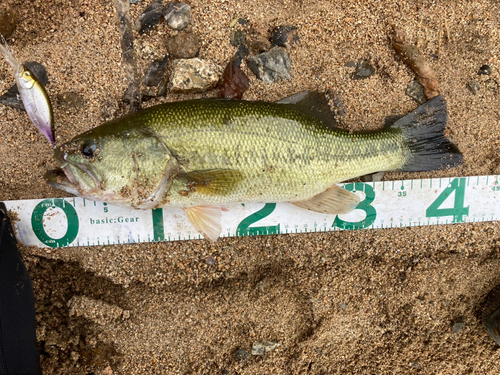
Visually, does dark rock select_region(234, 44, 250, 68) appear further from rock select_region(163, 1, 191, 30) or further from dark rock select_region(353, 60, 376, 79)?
dark rock select_region(353, 60, 376, 79)

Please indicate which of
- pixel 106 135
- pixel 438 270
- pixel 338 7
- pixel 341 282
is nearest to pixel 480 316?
pixel 438 270

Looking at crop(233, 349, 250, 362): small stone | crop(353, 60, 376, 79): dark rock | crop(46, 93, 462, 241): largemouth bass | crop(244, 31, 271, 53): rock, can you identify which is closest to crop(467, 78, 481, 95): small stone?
crop(46, 93, 462, 241): largemouth bass

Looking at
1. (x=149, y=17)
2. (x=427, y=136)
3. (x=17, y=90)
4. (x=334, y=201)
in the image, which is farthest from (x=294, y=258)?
(x=17, y=90)

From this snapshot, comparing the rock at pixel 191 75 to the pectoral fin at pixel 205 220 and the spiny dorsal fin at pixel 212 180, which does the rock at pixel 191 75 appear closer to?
the spiny dorsal fin at pixel 212 180

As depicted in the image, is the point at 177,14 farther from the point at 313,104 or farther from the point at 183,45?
the point at 313,104

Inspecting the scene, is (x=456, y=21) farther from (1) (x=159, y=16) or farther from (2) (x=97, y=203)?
(2) (x=97, y=203)

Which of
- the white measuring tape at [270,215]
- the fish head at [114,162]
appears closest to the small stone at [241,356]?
the white measuring tape at [270,215]

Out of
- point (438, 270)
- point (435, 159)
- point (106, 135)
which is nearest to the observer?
point (106, 135)
